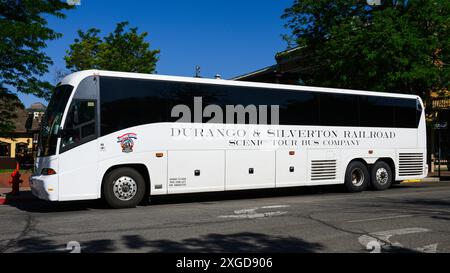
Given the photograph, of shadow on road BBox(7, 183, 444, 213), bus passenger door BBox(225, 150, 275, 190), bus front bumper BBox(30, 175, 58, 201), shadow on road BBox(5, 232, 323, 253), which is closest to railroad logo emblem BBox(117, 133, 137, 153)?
shadow on road BBox(7, 183, 444, 213)

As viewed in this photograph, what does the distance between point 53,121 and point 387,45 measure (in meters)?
15.1

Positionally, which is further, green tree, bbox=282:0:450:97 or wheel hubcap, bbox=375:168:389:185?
green tree, bbox=282:0:450:97

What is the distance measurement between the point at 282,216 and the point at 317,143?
17.9ft

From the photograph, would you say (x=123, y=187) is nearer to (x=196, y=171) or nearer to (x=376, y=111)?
(x=196, y=171)

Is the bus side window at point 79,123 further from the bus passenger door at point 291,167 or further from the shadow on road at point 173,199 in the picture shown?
the bus passenger door at point 291,167

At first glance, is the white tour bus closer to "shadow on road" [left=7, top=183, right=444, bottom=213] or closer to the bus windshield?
the bus windshield

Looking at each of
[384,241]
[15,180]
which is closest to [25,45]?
[15,180]

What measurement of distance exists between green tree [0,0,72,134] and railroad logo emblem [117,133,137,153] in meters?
7.56

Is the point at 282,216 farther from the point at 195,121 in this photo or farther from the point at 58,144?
the point at 58,144

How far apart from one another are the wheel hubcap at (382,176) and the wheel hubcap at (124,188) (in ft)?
28.6

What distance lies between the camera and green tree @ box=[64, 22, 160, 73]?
37875 millimetres

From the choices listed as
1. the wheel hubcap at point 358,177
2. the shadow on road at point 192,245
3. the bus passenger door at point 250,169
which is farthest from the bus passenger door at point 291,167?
the shadow on road at point 192,245

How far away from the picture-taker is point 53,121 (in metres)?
11.3

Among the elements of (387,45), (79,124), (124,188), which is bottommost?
(124,188)
